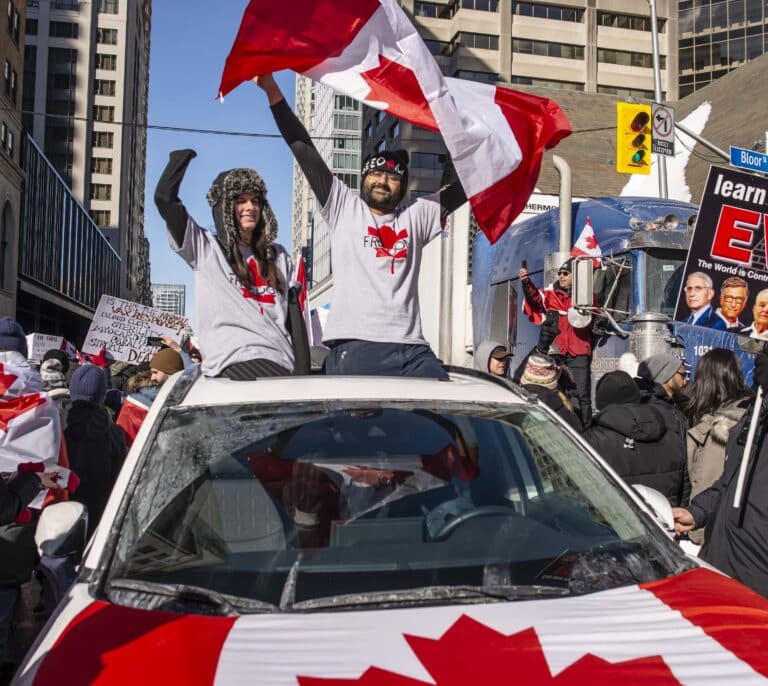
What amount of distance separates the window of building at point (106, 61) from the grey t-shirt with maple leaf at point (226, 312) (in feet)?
328

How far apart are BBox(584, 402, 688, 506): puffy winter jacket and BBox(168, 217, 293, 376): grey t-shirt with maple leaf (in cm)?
184

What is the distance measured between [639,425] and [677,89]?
68512 millimetres

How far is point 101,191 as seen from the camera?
94.2 m

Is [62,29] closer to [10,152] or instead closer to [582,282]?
[10,152]

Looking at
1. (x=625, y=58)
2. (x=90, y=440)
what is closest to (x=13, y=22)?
(x=90, y=440)

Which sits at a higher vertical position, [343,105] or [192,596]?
[343,105]

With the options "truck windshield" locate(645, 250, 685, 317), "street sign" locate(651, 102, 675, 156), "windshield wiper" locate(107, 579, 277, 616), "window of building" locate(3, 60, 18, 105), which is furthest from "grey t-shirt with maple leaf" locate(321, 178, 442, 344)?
"window of building" locate(3, 60, 18, 105)

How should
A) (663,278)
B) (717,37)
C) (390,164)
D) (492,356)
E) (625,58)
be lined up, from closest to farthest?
1. (390,164)
2. (492,356)
3. (663,278)
4. (717,37)
5. (625,58)

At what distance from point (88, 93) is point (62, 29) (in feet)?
22.7

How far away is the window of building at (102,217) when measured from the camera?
95.3 m

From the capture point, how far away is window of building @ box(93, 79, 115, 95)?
94481 mm

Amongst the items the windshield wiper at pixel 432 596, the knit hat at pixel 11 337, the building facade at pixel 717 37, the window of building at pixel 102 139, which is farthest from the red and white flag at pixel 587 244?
the window of building at pixel 102 139

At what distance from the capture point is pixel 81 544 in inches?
101

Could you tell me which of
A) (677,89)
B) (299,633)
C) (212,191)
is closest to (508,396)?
(299,633)
